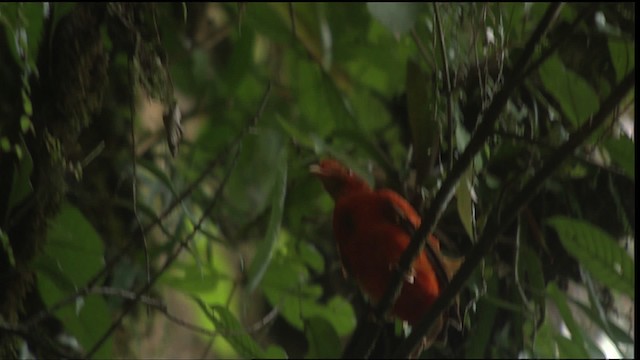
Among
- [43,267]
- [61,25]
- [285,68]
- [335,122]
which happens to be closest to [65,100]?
[61,25]

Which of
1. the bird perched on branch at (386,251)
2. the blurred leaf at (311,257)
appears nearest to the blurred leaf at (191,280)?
the blurred leaf at (311,257)

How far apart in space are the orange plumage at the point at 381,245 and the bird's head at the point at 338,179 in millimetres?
23

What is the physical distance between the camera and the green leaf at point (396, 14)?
883 millimetres

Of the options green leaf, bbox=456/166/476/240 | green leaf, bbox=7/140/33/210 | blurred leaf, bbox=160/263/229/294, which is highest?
green leaf, bbox=7/140/33/210

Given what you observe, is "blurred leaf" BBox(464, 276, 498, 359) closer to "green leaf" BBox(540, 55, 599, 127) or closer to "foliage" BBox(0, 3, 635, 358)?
"foliage" BBox(0, 3, 635, 358)

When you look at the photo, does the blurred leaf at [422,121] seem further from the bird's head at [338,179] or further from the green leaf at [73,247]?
the green leaf at [73,247]

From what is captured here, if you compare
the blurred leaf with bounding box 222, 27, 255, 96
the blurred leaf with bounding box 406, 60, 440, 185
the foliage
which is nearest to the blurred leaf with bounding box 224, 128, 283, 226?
the foliage

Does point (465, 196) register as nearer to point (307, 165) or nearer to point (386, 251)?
point (386, 251)

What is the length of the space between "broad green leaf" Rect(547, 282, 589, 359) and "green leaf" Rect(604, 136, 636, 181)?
164mm

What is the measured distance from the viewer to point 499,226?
76 centimetres

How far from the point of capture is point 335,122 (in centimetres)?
113

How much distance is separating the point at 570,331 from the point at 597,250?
0.37 feet

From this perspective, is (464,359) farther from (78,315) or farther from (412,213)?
(78,315)

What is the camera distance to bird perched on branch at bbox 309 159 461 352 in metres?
0.74
